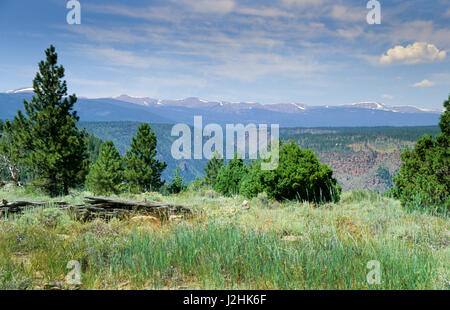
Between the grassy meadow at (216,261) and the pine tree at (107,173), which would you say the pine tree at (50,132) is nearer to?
the pine tree at (107,173)

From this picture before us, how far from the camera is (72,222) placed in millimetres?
6527

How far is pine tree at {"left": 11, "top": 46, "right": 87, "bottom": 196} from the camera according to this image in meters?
21.4

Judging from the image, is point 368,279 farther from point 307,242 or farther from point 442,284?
point 307,242

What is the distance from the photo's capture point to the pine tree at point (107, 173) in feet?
129

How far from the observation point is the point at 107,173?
3956 centimetres

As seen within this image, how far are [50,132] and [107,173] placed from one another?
717 inches

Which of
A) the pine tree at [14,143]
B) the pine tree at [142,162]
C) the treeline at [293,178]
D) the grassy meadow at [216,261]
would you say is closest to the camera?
the grassy meadow at [216,261]

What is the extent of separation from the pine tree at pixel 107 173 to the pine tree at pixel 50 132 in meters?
16.4

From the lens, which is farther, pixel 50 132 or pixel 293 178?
pixel 50 132

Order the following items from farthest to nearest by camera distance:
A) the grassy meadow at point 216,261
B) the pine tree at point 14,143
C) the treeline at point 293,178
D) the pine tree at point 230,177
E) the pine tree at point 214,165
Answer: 1. the pine tree at point 214,165
2. the pine tree at point 14,143
3. the pine tree at point 230,177
4. the treeline at point 293,178
5. the grassy meadow at point 216,261

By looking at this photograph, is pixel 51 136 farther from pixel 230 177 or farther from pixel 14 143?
pixel 230 177

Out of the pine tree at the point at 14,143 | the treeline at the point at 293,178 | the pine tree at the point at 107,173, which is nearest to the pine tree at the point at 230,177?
the treeline at the point at 293,178

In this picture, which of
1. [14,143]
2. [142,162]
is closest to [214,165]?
[142,162]
